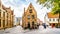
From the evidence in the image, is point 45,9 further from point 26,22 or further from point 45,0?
point 26,22

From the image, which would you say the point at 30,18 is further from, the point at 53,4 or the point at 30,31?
the point at 53,4

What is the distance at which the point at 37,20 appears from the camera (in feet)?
8.75

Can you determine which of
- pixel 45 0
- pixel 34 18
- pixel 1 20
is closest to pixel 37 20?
pixel 34 18

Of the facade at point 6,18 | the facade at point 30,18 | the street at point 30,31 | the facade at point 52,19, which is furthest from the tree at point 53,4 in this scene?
the facade at point 6,18

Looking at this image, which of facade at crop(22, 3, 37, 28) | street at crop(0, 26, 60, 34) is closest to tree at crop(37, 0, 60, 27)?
facade at crop(22, 3, 37, 28)

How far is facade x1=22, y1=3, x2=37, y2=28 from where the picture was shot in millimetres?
2664

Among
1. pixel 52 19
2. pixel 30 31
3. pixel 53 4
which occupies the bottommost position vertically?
pixel 30 31

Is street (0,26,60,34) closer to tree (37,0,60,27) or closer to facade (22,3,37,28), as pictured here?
facade (22,3,37,28)

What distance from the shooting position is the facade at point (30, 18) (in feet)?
8.74

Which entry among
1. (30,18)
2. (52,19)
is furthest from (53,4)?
(30,18)

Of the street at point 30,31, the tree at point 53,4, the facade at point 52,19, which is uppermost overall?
the tree at point 53,4

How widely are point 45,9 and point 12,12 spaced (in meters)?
0.68

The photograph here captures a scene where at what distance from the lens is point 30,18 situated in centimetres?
268

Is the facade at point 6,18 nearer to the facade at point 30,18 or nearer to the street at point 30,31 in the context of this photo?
the street at point 30,31
